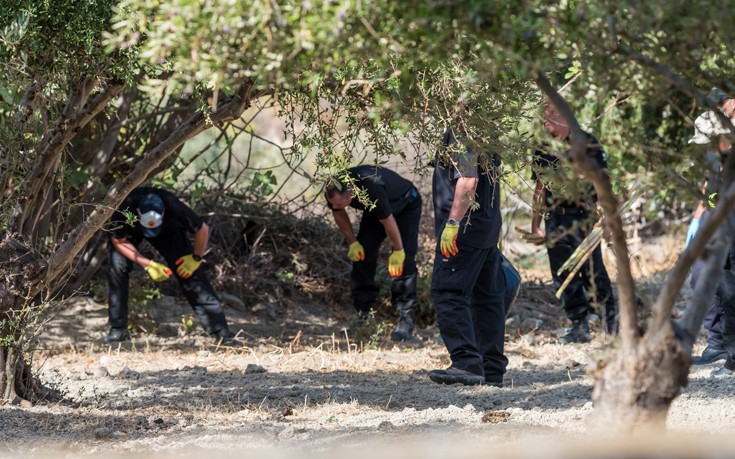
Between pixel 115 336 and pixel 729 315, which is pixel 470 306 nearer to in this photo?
pixel 729 315

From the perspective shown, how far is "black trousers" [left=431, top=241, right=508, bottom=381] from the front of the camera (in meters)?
5.86

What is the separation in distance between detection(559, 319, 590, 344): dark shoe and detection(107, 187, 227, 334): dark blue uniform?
2.85 meters

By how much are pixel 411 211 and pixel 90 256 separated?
290 centimetres

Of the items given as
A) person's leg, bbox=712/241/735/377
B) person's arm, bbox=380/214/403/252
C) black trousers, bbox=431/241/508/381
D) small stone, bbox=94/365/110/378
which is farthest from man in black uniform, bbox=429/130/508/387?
small stone, bbox=94/365/110/378

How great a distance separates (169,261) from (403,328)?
2.07 m

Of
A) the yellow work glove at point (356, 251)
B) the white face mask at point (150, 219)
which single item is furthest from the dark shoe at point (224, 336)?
the yellow work glove at point (356, 251)

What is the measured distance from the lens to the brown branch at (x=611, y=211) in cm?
313

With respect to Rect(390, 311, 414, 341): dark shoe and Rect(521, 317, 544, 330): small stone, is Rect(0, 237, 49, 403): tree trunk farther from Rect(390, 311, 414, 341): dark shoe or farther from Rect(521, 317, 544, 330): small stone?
Rect(521, 317, 544, 330): small stone

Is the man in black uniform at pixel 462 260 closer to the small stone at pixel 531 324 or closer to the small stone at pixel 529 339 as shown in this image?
the small stone at pixel 529 339

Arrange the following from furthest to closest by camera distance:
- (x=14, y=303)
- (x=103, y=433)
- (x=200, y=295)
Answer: (x=200, y=295)
(x=14, y=303)
(x=103, y=433)

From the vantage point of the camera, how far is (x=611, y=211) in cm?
318

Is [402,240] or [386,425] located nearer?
[386,425]

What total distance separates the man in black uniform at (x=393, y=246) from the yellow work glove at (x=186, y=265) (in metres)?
1.21

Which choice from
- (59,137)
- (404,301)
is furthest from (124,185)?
(404,301)
